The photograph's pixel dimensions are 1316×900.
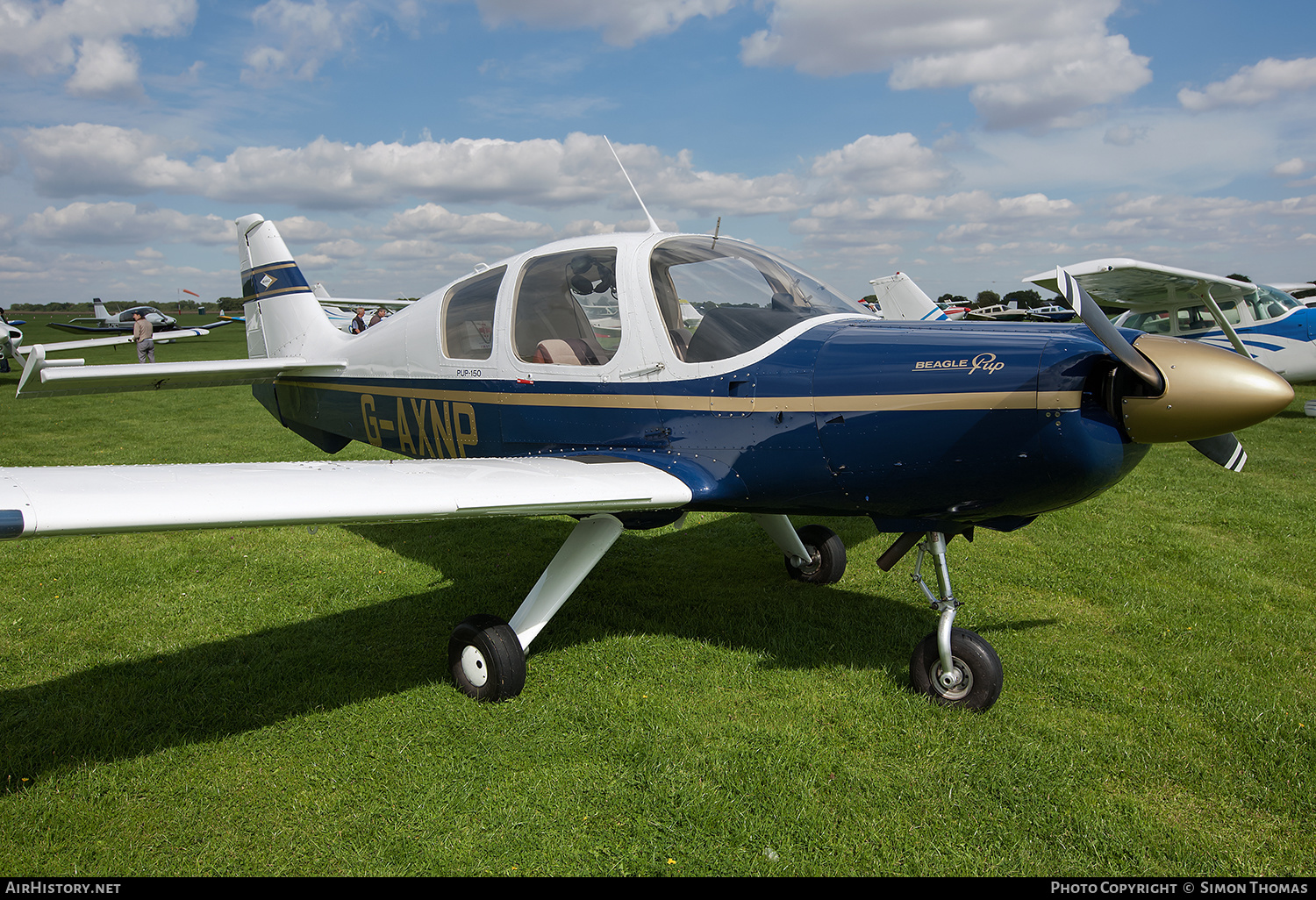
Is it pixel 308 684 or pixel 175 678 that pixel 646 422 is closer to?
pixel 308 684

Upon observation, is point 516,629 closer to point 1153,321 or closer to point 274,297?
point 274,297

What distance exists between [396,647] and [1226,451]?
457 centimetres

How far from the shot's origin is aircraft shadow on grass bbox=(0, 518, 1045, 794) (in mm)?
3582

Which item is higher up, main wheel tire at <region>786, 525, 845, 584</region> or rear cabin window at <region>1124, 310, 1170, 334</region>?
rear cabin window at <region>1124, 310, 1170, 334</region>

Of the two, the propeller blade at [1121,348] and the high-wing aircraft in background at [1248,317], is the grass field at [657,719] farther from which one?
the high-wing aircraft in background at [1248,317]

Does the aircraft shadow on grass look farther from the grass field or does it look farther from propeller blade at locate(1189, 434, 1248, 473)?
propeller blade at locate(1189, 434, 1248, 473)

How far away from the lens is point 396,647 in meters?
4.52

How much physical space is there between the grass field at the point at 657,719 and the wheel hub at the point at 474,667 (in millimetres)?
158

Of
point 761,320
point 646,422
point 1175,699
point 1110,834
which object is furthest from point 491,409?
point 1175,699

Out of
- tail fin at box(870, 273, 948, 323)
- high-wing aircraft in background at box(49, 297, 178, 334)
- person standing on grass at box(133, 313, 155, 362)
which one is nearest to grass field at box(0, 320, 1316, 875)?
tail fin at box(870, 273, 948, 323)

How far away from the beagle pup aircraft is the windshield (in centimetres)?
1

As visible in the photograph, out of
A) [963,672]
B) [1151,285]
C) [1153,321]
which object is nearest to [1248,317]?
[1153,321]

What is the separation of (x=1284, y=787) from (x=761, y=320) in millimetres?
3001

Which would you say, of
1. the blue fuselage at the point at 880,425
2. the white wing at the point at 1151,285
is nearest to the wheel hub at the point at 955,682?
the blue fuselage at the point at 880,425
